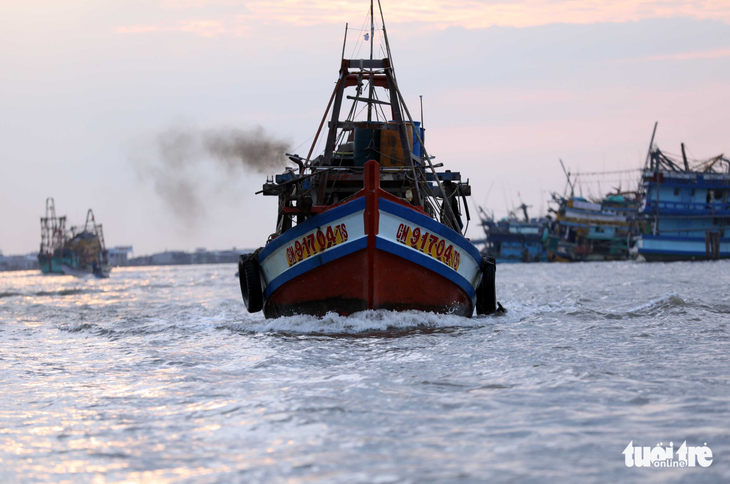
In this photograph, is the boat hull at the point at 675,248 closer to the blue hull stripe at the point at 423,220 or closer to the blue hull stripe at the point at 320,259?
the blue hull stripe at the point at 423,220

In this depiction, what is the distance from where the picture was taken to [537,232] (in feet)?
351

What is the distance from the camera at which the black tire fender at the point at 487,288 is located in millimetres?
15688

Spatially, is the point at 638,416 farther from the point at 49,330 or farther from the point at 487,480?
the point at 49,330

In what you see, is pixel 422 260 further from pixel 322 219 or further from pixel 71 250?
pixel 71 250

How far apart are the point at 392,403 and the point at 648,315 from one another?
31.8 ft

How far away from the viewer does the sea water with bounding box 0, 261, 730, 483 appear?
4691 mm

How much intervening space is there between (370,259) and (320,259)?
3.17 feet

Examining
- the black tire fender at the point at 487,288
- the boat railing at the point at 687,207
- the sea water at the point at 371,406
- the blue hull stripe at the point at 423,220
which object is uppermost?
the boat railing at the point at 687,207

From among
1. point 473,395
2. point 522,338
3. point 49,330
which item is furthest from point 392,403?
point 49,330

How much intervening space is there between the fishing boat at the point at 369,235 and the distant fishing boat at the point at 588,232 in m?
79.6

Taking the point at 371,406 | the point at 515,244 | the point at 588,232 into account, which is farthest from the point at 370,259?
the point at 515,244

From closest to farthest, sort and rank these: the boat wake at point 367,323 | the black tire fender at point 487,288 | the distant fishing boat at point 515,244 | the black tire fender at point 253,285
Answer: the boat wake at point 367,323, the black tire fender at point 253,285, the black tire fender at point 487,288, the distant fishing boat at point 515,244

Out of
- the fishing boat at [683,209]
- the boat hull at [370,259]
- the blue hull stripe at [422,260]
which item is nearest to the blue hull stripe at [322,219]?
the boat hull at [370,259]

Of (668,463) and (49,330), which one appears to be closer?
(668,463)
